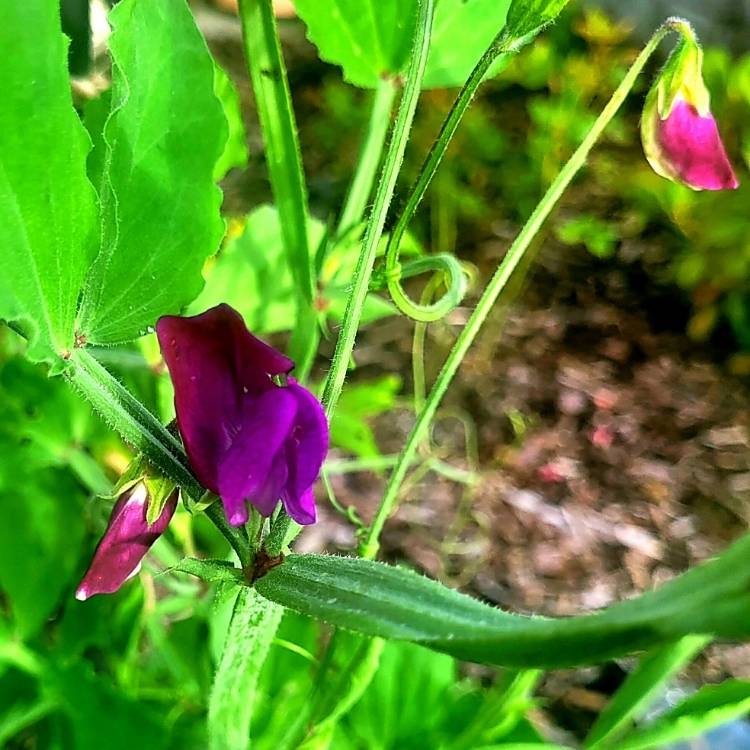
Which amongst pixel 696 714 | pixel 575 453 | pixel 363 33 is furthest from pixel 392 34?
pixel 575 453

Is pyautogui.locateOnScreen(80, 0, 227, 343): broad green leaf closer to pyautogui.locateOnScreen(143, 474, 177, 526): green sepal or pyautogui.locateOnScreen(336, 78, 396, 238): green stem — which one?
pyautogui.locateOnScreen(143, 474, 177, 526): green sepal

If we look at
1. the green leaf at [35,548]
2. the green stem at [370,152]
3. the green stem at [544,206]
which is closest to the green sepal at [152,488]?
the green stem at [544,206]

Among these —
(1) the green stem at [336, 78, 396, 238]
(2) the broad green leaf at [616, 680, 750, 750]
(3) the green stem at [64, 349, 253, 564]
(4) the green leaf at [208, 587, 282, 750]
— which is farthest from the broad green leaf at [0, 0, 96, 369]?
(2) the broad green leaf at [616, 680, 750, 750]

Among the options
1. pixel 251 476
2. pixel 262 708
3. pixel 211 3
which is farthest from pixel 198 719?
pixel 211 3

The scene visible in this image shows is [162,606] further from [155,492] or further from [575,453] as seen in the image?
[575,453]

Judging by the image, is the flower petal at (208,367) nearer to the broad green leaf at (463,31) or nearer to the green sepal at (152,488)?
the green sepal at (152,488)

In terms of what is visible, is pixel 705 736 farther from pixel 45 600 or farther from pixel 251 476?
pixel 251 476
